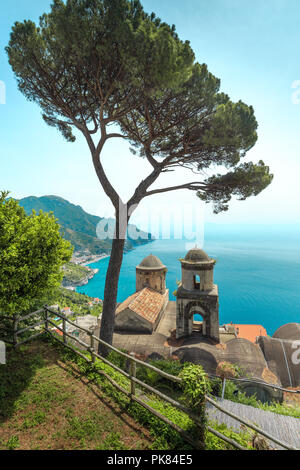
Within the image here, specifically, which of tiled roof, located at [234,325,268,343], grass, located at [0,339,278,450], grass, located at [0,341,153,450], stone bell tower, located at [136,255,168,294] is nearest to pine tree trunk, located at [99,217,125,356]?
grass, located at [0,339,278,450]

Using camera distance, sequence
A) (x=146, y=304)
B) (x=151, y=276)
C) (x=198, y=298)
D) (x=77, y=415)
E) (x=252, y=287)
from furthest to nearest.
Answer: (x=252, y=287) → (x=151, y=276) → (x=146, y=304) → (x=198, y=298) → (x=77, y=415)

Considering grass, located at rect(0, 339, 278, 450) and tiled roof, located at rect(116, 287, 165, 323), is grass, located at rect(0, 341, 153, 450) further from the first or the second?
tiled roof, located at rect(116, 287, 165, 323)

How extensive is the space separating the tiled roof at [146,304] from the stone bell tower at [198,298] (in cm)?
285

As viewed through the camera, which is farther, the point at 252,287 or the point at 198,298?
the point at 252,287

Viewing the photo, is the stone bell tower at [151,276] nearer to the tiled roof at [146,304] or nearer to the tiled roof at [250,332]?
the tiled roof at [146,304]

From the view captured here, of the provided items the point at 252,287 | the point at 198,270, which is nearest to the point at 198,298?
the point at 198,270

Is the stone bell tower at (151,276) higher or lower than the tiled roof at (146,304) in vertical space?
higher

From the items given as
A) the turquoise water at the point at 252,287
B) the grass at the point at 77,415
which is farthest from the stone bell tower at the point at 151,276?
the turquoise water at the point at 252,287

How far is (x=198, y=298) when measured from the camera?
16.3 m

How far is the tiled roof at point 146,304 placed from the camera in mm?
18059

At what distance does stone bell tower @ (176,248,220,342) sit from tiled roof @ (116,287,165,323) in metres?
2.85

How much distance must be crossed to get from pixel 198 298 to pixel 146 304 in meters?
5.65

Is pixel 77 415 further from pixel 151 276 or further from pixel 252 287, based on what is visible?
pixel 252 287

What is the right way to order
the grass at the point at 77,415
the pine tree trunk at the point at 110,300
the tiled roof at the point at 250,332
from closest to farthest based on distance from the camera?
the grass at the point at 77,415 → the pine tree trunk at the point at 110,300 → the tiled roof at the point at 250,332
